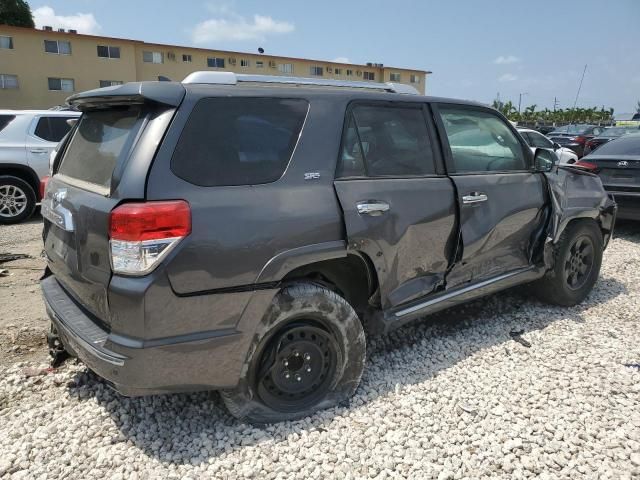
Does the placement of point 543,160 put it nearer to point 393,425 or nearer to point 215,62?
point 393,425

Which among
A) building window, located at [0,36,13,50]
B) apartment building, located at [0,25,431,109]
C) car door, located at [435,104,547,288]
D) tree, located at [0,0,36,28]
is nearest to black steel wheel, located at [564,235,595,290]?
car door, located at [435,104,547,288]

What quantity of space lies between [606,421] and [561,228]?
71.6 inches

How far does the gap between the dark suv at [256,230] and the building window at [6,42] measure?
124ft

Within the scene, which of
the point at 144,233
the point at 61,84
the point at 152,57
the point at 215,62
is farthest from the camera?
the point at 215,62

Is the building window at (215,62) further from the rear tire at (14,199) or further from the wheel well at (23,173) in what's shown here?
the rear tire at (14,199)

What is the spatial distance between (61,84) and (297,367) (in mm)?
38944

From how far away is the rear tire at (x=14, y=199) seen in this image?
7.91 metres

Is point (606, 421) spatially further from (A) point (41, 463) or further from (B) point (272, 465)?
(A) point (41, 463)

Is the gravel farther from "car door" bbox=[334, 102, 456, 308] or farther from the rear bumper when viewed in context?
"car door" bbox=[334, 102, 456, 308]

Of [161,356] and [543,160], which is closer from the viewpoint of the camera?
A: [161,356]

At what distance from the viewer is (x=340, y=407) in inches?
114

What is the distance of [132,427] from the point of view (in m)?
2.70

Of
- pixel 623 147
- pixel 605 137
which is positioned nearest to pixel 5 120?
pixel 623 147

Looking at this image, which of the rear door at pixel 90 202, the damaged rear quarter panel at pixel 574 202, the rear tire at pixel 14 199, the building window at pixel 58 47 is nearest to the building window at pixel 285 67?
the building window at pixel 58 47
